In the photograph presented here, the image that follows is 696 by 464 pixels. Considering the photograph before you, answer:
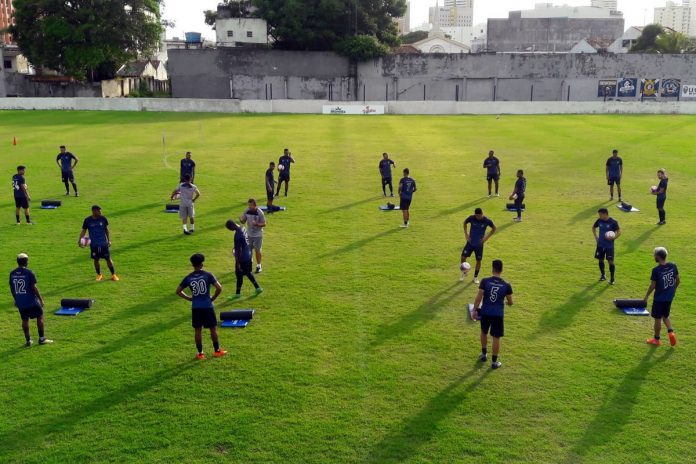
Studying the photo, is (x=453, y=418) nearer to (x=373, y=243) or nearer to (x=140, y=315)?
(x=140, y=315)

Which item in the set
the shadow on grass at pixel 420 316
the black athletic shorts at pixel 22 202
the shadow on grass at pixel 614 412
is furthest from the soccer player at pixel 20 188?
the shadow on grass at pixel 614 412

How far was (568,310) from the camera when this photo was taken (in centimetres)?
1395

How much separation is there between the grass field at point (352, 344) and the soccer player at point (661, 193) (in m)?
0.37

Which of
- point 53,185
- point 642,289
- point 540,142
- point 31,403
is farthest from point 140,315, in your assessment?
point 540,142

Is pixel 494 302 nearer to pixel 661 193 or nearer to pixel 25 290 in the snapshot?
pixel 25 290

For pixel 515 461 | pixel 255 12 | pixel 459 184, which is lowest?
pixel 515 461

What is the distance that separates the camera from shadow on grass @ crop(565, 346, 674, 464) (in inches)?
359

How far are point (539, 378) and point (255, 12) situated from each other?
76459 mm

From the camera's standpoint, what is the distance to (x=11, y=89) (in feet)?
255

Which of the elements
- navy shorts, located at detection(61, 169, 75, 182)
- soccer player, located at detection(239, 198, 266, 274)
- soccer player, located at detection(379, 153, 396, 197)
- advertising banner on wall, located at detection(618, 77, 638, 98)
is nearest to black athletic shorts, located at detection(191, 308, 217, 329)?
soccer player, located at detection(239, 198, 266, 274)

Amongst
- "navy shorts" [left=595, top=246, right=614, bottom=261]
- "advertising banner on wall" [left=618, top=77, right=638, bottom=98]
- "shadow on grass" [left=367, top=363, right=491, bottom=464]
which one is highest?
"advertising banner on wall" [left=618, top=77, right=638, bottom=98]

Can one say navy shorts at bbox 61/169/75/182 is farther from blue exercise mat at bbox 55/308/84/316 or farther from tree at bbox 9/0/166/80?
tree at bbox 9/0/166/80

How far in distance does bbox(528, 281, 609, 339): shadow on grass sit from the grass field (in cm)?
7

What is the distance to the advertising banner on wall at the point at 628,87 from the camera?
247ft
